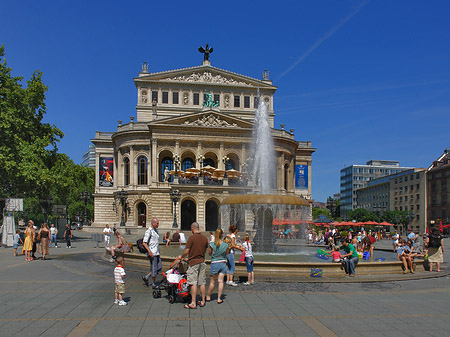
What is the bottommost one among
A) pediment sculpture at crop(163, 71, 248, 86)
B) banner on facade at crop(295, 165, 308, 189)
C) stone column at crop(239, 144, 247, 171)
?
banner on facade at crop(295, 165, 308, 189)

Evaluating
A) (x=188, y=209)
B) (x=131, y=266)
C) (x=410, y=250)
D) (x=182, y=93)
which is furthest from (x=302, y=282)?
(x=182, y=93)

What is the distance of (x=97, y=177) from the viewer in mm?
59281

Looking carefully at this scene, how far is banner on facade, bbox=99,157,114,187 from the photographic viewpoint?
58.4 metres

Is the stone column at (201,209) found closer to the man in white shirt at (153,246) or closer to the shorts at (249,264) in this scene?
the shorts at (249,264)

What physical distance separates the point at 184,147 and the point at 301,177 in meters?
20.3

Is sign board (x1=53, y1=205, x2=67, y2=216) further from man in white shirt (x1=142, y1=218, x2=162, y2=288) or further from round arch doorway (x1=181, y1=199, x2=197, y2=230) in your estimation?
man in white shirt (x1=142, y1=218, x2=162, y2=288)

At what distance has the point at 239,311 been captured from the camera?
28.0ft

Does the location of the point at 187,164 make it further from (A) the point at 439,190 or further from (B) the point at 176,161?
(A) the point at 439,190

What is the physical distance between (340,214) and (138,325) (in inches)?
A: 5397

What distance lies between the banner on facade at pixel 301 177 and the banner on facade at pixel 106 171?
27430 mm

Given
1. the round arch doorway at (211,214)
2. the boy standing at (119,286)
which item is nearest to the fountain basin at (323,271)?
the boy standing at (119,286)

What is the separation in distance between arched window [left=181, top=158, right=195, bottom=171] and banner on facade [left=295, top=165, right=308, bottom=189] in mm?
16865

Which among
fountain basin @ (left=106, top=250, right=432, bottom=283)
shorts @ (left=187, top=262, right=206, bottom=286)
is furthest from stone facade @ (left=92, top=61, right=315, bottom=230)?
shorts @ (left=187, top=262, right=206, bottom=286)

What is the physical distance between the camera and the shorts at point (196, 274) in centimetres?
878
